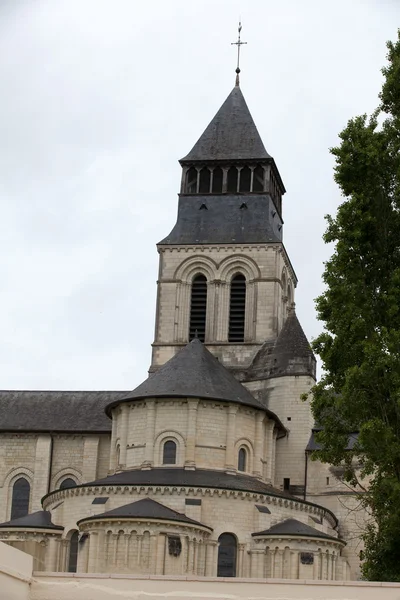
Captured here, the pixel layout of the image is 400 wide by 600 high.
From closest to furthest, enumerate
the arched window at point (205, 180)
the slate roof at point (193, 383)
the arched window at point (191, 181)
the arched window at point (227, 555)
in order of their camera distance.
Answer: the arched window at point (227, 555), the slate roof at point (193, 383), the arched window at point (205, 180), the arched window at point (191, 181)

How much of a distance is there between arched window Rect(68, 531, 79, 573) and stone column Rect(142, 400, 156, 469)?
378cm

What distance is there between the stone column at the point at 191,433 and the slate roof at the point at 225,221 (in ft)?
47.9

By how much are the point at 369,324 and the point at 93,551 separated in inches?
701

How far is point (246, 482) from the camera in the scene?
1715 inches

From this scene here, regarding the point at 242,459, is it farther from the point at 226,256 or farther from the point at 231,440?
the point at 226,256

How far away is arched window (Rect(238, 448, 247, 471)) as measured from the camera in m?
44.9

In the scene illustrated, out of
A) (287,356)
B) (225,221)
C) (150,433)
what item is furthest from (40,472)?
(225,221)

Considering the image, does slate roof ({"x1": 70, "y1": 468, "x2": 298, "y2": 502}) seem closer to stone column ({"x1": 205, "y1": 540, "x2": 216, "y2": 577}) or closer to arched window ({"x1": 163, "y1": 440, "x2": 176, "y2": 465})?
arched window ({"x1": 163, "y1": 440, "x2": 176, "y2": 465})

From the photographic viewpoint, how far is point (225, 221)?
5791 centimetres

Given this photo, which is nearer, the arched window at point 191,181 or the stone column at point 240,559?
the stone column at point 240,559

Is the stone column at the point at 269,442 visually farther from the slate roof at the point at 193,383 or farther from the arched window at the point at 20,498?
the arched window at the point at 20,498

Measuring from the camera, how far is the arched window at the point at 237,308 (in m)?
55.2

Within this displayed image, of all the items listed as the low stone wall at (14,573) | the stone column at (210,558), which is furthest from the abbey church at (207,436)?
the low stone wall at (14,573)

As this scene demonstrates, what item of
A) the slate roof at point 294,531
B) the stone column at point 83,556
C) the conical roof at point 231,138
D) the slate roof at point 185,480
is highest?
the conical roof at point 231,138
